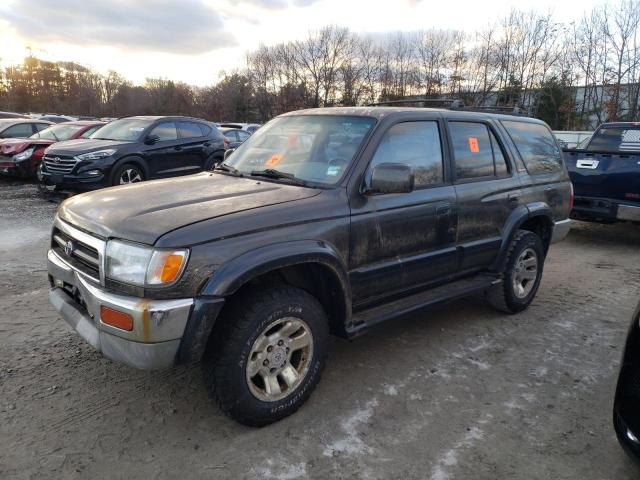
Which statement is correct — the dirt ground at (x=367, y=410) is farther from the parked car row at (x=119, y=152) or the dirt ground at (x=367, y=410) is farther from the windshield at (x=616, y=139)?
the windshield at (x=616, y=139)

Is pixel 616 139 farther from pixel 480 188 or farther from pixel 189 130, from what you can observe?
pixel 189 130

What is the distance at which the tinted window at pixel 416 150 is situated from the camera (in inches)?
137

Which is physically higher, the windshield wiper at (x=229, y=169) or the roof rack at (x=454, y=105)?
the roof rack at (x=454, y=105)

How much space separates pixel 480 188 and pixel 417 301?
1150mm

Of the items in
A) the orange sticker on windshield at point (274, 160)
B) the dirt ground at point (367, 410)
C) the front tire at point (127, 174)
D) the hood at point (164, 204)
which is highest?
the orange sticker on windshield at point (274, 160)

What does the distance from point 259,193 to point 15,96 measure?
6681cm

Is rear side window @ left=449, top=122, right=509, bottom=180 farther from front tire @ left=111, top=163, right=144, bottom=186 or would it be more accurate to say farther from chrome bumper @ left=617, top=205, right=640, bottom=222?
front tire @ left=111, top=163, right=144, bottom=186

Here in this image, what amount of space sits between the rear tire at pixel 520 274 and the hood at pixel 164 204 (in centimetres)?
227

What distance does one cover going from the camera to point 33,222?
7.95m

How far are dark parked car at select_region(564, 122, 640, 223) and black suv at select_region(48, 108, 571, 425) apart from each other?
12.0 ft

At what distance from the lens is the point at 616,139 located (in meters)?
8.66

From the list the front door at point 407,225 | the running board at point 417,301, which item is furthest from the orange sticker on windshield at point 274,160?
the running board at point 417,301

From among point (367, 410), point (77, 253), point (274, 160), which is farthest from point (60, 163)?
point (367, 410)

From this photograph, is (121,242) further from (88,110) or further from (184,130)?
(88,110)
